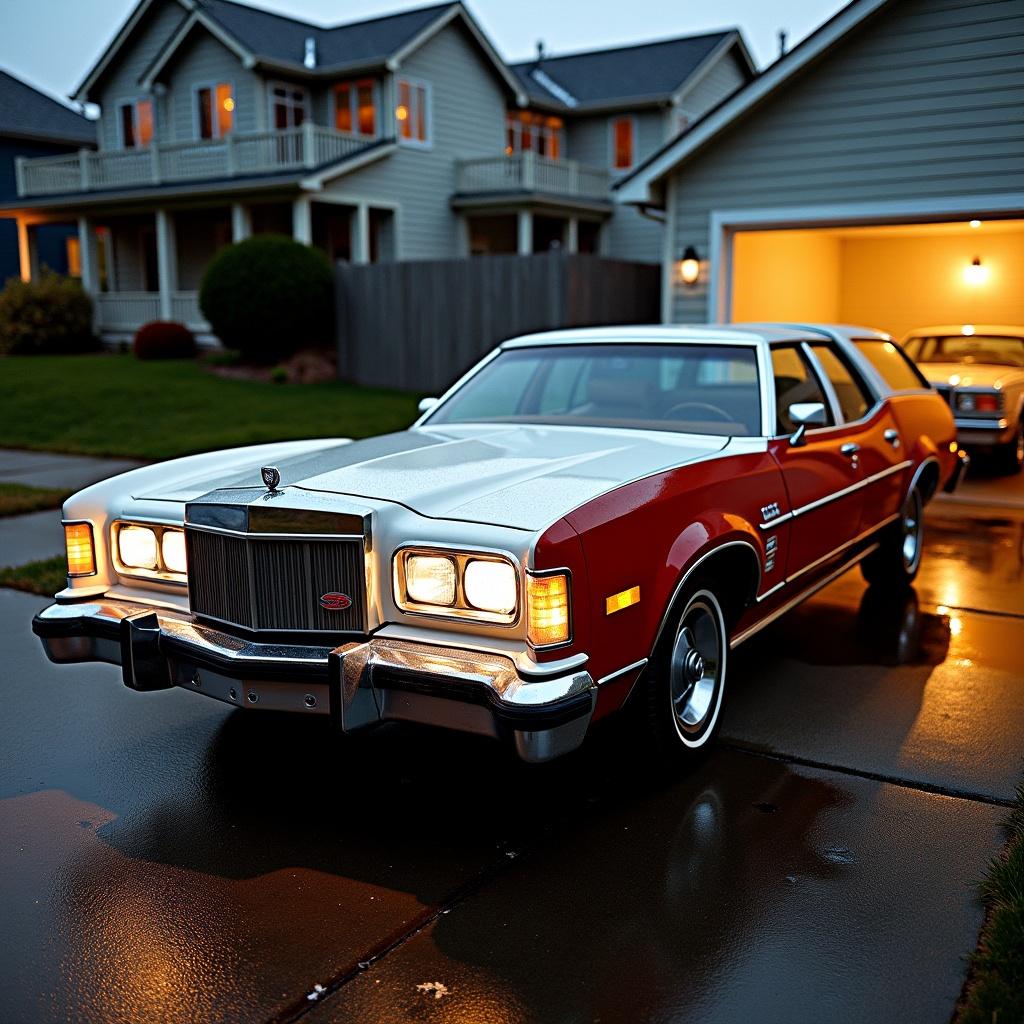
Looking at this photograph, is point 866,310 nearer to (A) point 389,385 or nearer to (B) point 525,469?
(A) point 389,385

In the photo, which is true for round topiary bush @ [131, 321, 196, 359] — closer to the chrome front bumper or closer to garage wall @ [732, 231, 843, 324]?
garage wall @ [732, 231, 843, 324]

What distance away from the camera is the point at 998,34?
430 inches

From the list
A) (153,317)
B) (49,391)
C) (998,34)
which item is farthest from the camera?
(153,317)

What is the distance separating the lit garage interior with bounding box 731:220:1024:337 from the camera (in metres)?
16.7

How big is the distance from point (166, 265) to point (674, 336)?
21868mm

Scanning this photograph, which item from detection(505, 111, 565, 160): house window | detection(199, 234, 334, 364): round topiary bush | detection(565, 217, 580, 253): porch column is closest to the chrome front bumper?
detection(199, 234, 334, 364): round topiary bush

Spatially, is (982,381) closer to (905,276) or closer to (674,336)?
(674,336)


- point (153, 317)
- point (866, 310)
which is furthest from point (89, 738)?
point (153, 317)

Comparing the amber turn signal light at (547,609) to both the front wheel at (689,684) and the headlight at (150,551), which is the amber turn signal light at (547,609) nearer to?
the front wheel at (689,684)

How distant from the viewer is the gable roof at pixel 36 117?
102 feet

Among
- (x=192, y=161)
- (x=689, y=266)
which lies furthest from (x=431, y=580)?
(x=192, y=161)

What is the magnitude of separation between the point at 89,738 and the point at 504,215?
85.5 ft

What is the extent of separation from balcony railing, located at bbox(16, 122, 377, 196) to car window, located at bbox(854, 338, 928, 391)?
18.0m

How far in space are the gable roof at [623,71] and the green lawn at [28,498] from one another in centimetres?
2192
